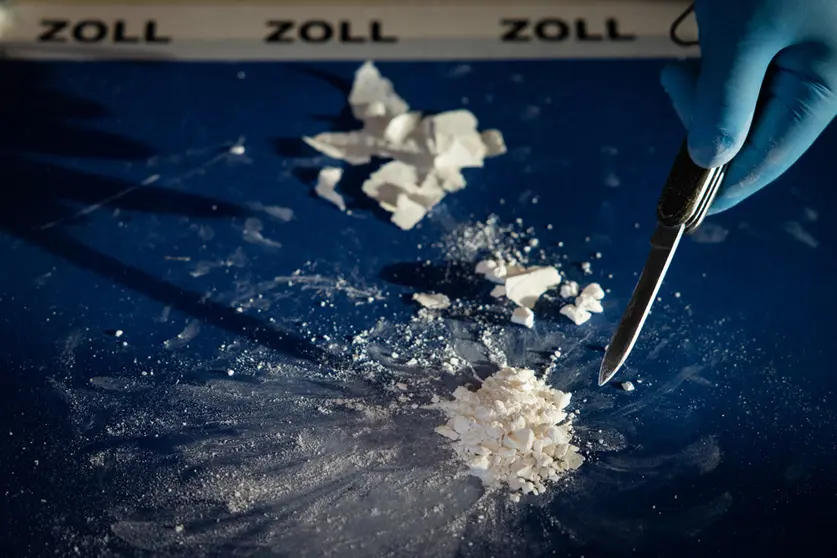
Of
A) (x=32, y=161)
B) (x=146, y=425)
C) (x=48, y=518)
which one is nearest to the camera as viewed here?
(x=48, y=518)

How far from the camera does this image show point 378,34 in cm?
214

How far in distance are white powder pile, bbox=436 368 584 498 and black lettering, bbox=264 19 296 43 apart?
1.03 m

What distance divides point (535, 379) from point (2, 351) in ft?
2.85

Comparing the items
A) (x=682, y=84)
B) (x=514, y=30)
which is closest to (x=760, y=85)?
(x=682, y=84)

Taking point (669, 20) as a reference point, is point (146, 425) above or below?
below

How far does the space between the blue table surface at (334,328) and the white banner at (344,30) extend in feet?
0.19

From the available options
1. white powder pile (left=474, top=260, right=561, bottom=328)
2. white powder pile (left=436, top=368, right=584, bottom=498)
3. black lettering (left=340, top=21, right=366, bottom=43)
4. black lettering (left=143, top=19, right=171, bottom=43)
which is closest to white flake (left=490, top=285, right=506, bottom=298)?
white powder pile (left=474, top=260, right=561, bottom=328)

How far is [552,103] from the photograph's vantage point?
6.57ft

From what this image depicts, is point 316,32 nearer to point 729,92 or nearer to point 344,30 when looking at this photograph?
point 344,30

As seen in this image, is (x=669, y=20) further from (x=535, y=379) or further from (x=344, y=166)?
(x=535, y=379)

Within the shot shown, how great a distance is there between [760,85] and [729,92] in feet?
0.23

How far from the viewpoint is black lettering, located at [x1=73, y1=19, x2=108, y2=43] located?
2.11m

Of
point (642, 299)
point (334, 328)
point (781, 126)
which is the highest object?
point (781, 126)

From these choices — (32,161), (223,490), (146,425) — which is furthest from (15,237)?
(223,490)
